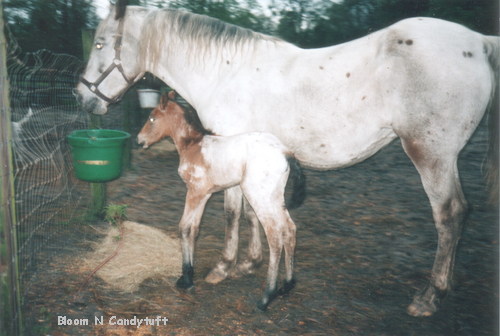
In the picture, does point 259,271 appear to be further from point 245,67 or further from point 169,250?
point 245,67

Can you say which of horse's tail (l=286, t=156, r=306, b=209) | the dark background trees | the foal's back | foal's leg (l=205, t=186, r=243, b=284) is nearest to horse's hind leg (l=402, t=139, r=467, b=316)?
horse's tail (l=286, t=156, r=306, b=209)

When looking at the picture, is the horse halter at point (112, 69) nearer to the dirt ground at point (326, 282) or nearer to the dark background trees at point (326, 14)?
the dirt ground at point (326, 282)

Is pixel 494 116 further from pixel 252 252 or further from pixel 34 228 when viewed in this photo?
pixel 34 228

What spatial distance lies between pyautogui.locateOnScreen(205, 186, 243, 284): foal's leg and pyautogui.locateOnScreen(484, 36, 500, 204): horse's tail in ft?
6.93

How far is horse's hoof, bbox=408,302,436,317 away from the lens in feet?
10.2

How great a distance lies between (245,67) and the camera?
3.36 meters

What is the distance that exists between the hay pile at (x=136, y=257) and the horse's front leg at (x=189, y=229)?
0.26m

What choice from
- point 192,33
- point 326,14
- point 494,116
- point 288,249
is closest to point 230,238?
point 288,249

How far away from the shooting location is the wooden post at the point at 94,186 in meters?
4.52

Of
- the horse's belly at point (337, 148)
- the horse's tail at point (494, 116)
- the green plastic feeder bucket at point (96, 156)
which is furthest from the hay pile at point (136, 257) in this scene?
the horse's tail at point (494, 116)

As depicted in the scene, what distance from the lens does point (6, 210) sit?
2.21 metres

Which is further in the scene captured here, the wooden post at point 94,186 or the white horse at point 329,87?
the wooden post at point 94,186

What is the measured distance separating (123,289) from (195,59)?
202 centimetres

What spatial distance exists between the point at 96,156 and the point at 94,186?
1139 millimetres
